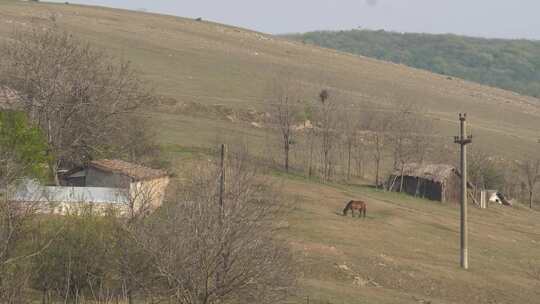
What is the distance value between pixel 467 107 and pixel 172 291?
10608 centimetres

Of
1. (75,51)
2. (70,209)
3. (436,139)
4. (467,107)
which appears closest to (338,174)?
(436,139)

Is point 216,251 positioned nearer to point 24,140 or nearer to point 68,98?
point 24,140

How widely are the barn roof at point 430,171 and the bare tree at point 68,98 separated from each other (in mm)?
25619

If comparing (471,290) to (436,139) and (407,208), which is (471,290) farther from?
(436,139)

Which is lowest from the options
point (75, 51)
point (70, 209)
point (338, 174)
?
point (338, 174)

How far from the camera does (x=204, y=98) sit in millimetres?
88062

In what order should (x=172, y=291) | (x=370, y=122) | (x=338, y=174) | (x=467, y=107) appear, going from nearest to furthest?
1. (x=172, y=291)
2. (x=338, y=174)
3. (x=370, y=122)
4. (x=467, y=107)

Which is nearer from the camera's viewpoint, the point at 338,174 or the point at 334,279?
the point at 334,279

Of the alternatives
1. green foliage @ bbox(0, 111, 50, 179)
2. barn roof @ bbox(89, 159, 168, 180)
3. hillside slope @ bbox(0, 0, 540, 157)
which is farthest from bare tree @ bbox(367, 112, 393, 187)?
green foliage @ bbox(0, 111, 50, 179)

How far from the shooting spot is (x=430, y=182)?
64.8m

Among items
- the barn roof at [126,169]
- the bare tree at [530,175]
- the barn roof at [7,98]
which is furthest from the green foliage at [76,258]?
the bare tree at [530,175]

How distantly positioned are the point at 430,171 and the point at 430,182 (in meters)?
1.10

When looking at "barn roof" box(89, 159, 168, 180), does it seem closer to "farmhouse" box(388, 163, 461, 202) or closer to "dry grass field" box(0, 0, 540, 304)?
"dry grass field" box(0, 0, 540, 304)

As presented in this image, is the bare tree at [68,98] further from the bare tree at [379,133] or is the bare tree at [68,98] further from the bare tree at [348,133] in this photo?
the bare tree at [379,133]
